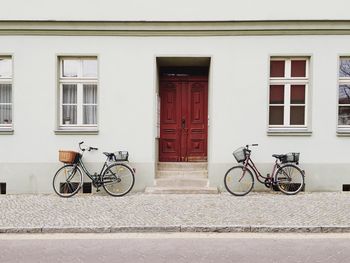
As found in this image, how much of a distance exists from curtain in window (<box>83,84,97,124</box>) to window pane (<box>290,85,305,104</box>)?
210 inches

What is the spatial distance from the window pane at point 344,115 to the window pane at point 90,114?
21.7 ft

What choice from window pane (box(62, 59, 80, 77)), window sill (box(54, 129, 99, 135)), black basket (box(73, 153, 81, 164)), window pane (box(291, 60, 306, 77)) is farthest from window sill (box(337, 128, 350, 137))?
window pane (box(62, 59, 80, 77))

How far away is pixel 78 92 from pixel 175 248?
6000 millimetres

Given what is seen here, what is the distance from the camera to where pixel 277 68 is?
1008 centimetres

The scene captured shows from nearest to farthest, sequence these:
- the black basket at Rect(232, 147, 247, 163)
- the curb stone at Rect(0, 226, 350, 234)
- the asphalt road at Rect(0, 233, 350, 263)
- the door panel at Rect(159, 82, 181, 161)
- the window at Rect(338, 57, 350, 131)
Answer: the asphalt road at Rect(0, 233, 350, 263), the curb stone at Rect(0, 226, 350, 234), the black basket at Rect(232, 147, 247, 163), the window at Rect(338, 57, 350, 131), the door panel at Rect(159, 82, 181, 161)

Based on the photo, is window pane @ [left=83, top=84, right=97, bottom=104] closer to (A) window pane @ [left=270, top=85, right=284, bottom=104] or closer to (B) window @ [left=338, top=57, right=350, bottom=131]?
(A) window pane @ [left=270, top=85, right=284, bottom=104]

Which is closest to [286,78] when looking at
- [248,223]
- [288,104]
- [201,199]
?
[288,104]

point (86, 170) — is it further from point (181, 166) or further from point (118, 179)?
point (181, 166)

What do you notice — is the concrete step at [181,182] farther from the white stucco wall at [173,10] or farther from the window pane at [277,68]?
the white stucco wall at [173,10]

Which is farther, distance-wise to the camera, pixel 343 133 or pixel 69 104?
pixel 69 104

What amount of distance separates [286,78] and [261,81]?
745mm

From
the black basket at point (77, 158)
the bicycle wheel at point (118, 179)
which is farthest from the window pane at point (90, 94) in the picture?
the bicycle wheel at point (118, 179)

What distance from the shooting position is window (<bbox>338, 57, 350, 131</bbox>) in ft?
32.7

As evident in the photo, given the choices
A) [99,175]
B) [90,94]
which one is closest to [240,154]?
[99,175]
